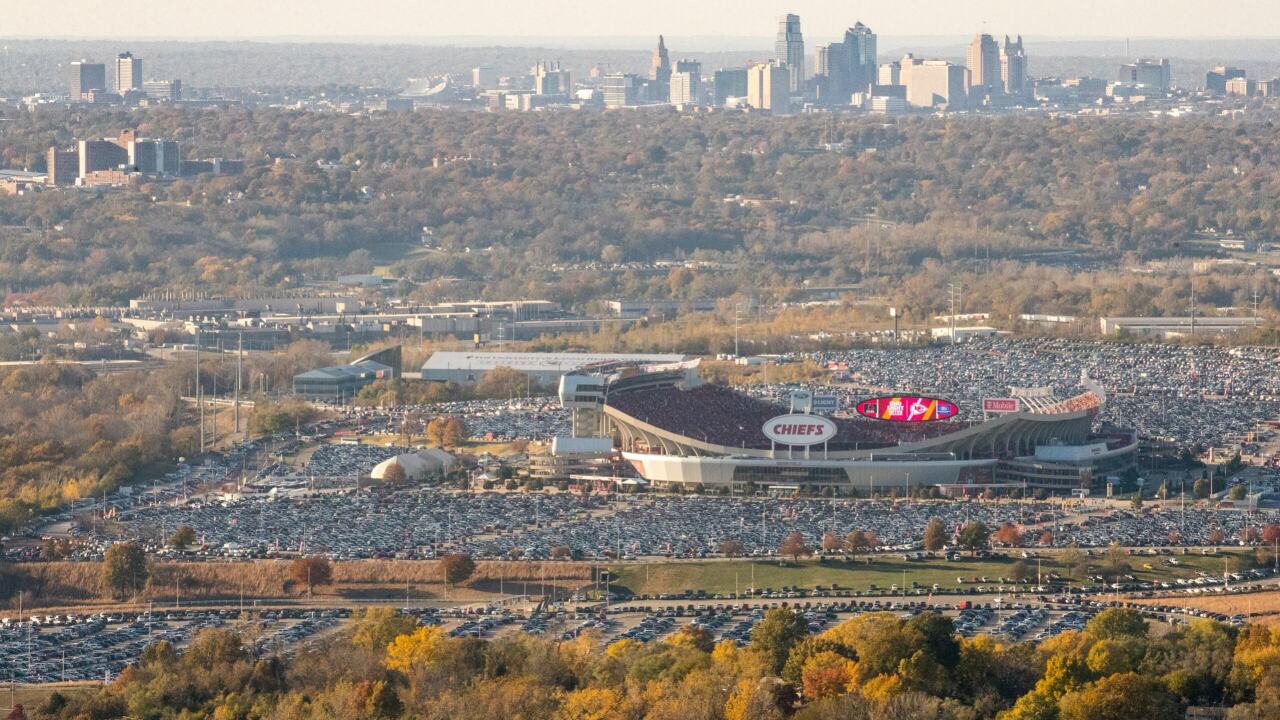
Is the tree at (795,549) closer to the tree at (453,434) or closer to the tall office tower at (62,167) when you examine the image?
the tree at (453,434)

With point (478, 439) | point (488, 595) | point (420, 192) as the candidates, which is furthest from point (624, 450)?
point (420, 192)

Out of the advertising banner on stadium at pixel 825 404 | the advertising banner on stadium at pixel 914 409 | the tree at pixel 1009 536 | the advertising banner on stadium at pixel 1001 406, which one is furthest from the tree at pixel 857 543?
the advertising banner on stadium at pixel 825 404

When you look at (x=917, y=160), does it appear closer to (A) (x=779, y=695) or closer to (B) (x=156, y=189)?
(B) (x=156, y=189)

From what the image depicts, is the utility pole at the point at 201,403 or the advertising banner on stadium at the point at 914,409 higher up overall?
the advertising banner on stadium at the point at 914,409

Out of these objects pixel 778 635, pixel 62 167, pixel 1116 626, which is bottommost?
pixel 778 635

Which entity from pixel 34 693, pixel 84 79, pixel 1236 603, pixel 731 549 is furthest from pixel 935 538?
pixel 84 79

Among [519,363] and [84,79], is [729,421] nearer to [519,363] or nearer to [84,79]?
[519,363]
